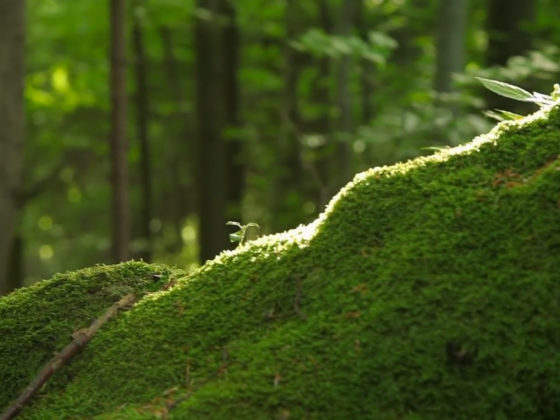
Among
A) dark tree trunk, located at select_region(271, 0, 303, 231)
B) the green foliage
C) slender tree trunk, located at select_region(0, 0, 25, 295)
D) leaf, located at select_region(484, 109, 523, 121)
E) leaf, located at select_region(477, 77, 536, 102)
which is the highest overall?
leaf, located at select_region(477, 77, 536, 102)

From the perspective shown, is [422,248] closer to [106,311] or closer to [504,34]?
[106,311]

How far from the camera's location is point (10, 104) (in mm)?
7129

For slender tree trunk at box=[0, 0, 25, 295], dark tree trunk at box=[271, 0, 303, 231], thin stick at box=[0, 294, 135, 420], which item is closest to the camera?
thin stick at box=[0, 294, 135, 420]

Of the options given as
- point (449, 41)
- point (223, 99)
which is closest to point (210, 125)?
point (223, 99)

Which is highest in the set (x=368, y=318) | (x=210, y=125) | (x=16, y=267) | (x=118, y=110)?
(x=368, y=318)

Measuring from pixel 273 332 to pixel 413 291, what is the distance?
0.37m

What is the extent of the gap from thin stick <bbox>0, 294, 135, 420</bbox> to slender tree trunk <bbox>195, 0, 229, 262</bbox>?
9.18 m

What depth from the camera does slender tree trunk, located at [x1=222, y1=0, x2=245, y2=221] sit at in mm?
12375

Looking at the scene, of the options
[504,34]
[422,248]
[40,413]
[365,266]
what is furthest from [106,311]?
[504,34]

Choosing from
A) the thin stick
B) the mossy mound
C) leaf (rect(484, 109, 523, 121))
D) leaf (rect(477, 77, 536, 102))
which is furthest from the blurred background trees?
the thin stick

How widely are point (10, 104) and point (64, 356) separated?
17.6 feet

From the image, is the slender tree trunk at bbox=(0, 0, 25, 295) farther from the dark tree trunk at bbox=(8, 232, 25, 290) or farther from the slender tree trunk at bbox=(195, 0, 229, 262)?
the dark tree trunk at bbox=(8, 232, 25, 290)

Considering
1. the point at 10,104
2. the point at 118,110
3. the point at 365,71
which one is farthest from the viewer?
the point at 365,71

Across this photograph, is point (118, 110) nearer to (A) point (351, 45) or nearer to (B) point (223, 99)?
→ (A) point (351, 45)
